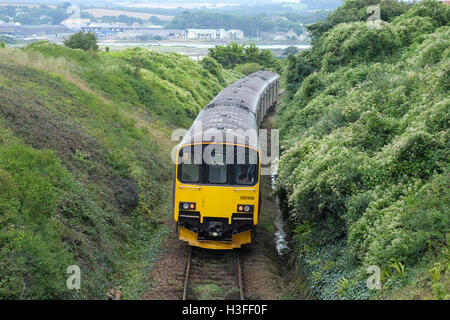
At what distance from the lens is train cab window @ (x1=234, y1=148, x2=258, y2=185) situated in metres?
11.9

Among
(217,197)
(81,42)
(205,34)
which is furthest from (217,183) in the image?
(205,34)

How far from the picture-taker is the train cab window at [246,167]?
39.2ft

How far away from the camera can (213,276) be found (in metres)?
11.5

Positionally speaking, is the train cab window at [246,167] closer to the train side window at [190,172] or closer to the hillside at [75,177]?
the train side window at [190,172]

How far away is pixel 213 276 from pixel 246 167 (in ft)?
9.17

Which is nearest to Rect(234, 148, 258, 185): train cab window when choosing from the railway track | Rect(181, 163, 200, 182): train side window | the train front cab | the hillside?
the train front cab

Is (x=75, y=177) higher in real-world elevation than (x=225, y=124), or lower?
lower

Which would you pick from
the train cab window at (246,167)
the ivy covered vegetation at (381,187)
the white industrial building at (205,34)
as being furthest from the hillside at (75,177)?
the white industrial building at (205,34)

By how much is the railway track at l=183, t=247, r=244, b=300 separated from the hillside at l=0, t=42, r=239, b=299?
1088 millimetres

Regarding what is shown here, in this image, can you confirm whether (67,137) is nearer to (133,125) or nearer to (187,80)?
(133,125)

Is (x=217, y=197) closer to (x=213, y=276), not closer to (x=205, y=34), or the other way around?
(x=213, y=276)

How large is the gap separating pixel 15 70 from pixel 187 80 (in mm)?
18344

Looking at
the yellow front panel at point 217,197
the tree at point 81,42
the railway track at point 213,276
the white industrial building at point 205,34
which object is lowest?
the railway track at point 213,276

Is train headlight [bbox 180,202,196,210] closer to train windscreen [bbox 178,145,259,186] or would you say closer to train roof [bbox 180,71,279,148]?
train windscreen [bbox 178,145,259,186]
